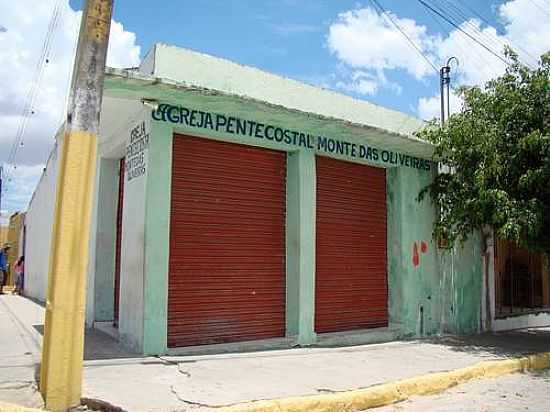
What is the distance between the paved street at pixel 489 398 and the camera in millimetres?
6043

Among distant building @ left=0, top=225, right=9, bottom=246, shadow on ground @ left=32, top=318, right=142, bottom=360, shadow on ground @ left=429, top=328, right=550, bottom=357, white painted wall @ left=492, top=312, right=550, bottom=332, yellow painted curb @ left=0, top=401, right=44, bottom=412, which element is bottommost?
shadow on ground @ left=429, top=328, right=550, bottom=357

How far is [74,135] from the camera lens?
16.6 ft

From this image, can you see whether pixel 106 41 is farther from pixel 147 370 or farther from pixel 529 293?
pixel 529 293

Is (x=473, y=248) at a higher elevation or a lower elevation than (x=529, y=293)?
higher

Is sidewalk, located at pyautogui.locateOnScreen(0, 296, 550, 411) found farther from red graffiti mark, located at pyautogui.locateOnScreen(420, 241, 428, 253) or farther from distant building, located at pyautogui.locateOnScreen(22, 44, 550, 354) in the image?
red graffiti mark, located at pyautogui.locateOnScreen(420, 241, 428, 253)

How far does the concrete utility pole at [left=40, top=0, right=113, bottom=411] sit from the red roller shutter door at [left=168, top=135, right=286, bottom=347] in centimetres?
293

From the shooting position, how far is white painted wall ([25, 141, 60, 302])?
14.6m

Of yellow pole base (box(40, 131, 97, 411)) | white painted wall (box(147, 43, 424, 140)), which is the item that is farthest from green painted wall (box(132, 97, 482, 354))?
yellow pole base (box(40, 131, 97, 411))

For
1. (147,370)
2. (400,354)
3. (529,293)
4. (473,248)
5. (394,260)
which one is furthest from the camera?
(529,293)

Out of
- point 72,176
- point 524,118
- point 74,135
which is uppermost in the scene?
point 524,118

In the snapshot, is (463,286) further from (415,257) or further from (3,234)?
(3,234)

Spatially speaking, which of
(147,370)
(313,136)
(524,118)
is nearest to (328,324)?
(313,136)

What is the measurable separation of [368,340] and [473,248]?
407 cm

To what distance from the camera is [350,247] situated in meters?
10.4
